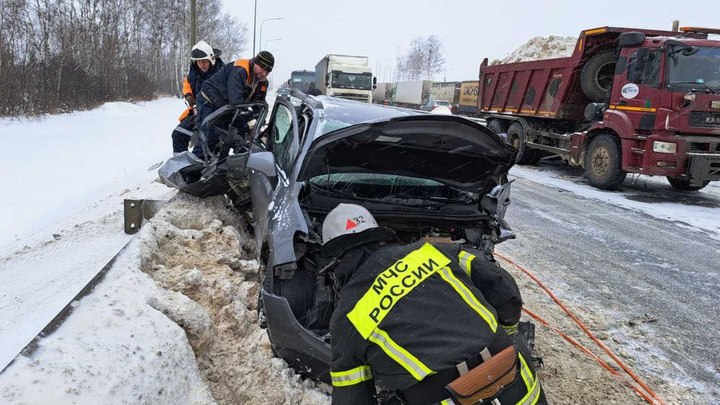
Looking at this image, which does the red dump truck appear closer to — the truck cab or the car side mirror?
the truck cab

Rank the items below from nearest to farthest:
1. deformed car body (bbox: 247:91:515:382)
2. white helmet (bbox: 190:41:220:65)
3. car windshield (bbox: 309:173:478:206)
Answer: deformed car body (bbox: 247:91:515:382), car windshield (bbox: 309:173:478:206), white helmet (bbox: 190:41:220:65)

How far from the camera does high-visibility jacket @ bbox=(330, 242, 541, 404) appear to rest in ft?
5.22

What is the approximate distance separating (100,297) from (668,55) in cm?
925

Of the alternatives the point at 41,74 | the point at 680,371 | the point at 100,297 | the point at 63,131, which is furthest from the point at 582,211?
the point at 41,74

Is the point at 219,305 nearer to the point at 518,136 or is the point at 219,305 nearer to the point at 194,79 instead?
the point at 194,79

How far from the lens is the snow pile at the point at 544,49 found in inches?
550

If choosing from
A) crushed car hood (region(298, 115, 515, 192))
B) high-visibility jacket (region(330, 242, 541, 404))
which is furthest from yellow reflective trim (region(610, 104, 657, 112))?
high-visibility jacket (region(330, 242, 541, 404))

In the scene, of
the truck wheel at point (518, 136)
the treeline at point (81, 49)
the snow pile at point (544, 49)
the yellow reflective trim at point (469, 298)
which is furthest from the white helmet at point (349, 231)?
the treeline at point (81, 49)

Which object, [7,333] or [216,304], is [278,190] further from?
[7,333]

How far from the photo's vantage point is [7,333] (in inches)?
114

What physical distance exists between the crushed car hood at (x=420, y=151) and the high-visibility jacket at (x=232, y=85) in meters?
2.73

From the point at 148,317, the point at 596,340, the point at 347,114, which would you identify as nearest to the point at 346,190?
the point at 347,114

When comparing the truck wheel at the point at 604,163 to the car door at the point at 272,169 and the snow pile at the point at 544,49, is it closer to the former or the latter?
the snow pile at the point at 544,49

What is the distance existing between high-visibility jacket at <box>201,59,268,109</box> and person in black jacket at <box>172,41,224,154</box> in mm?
686
